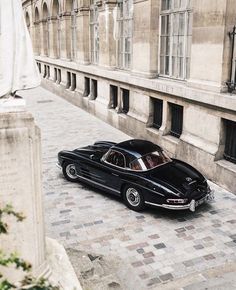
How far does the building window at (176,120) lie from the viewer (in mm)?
11641

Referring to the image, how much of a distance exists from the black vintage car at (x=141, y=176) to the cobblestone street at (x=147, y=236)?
14.7 inches

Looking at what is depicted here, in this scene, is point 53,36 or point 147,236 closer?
point 147,236

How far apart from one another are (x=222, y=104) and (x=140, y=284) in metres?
5.11

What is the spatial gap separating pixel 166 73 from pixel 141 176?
18.7ft

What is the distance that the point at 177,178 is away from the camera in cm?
796

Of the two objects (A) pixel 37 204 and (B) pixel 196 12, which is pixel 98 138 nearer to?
(B) pixel 196 12

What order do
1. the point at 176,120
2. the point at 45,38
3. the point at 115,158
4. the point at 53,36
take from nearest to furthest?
the point at 115,158
the point at 176,120
the point at 53,36
the point at 45,38

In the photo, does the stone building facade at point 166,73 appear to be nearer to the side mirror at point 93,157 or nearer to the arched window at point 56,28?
the side mirror at point 93,157

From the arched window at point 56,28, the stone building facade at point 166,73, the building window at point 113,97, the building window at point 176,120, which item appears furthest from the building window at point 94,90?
the arched window at point 56,28

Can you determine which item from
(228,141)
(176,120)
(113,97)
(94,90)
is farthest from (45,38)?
(228,141)

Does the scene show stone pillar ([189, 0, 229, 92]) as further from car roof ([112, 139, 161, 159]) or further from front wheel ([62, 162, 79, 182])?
front wheel ([62, 162, 79, 182])

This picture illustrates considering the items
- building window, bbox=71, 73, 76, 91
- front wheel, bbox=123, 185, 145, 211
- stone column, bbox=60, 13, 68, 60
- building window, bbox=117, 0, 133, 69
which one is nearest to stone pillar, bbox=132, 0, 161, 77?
building window, bbox=117, 0, 133, 69

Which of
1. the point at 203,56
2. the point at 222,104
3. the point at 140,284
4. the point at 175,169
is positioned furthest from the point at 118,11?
the point at 140,284

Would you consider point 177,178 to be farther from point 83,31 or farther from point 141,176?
point 83,31
